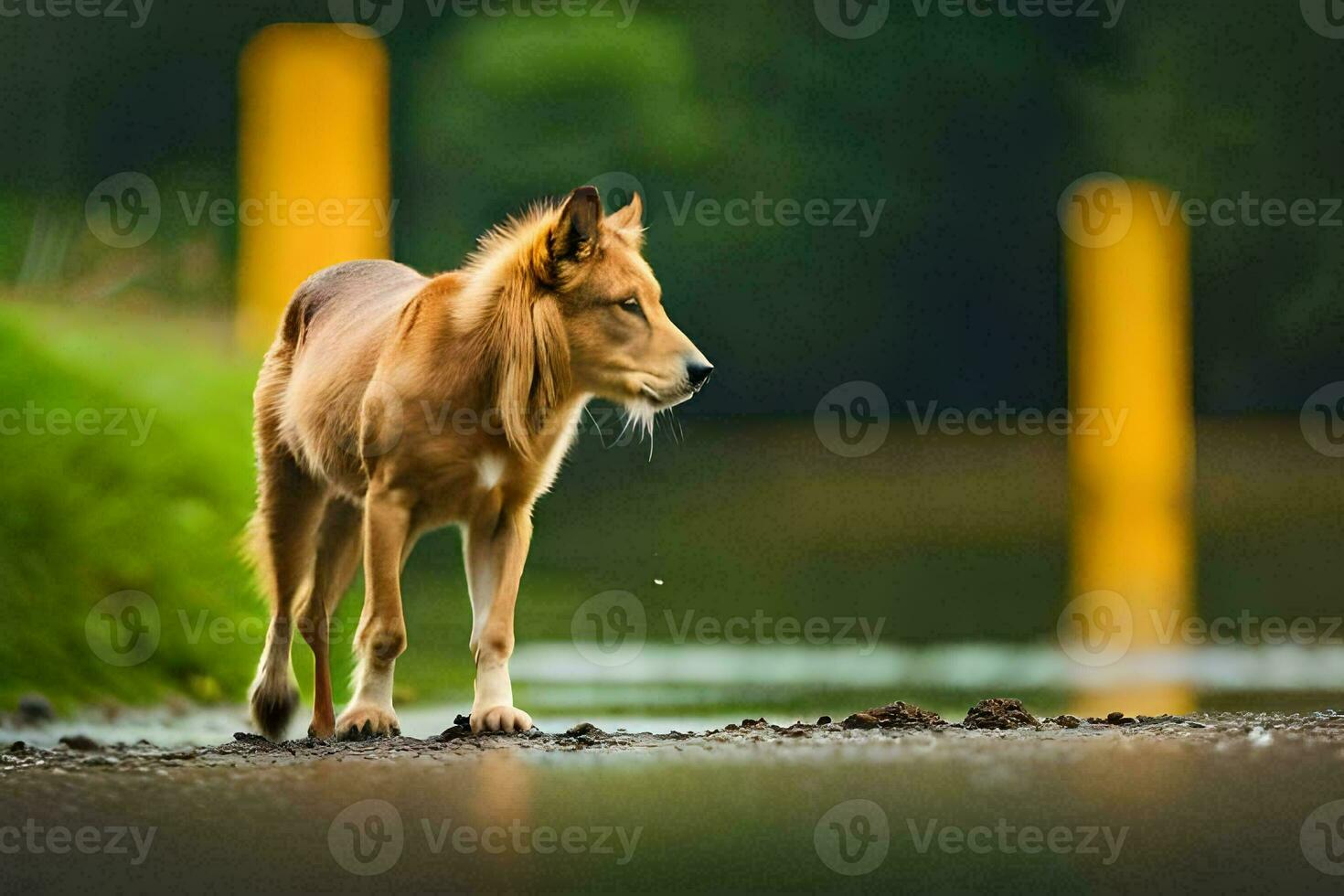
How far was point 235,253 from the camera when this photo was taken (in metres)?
10.3

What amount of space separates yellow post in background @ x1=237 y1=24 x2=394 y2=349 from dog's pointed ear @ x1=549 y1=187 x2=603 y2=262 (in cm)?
436

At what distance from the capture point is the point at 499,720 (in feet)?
18.5

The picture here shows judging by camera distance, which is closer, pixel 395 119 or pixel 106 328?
pixel 106 328

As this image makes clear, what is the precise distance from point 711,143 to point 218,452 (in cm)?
377

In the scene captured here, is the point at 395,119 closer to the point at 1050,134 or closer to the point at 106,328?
the point at 106,328

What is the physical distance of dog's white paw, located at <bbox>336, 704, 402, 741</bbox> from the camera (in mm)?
5633

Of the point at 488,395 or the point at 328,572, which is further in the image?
the point at 328,572

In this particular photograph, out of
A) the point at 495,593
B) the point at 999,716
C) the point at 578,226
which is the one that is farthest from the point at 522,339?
the point at 999,716

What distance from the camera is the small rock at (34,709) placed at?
6645 millimetres

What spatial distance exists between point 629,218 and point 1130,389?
19.3ft

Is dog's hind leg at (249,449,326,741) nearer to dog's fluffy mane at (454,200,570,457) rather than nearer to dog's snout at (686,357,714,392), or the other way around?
dog's fluffy mane at (454,200,570,457)

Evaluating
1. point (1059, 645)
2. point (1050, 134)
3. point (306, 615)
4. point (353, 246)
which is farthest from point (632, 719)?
point (1050, 134)

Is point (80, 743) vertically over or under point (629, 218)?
under

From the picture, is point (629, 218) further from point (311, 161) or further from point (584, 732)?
point (311, 161)
